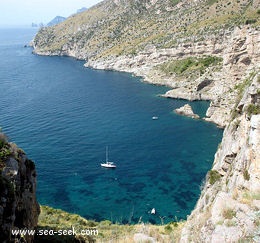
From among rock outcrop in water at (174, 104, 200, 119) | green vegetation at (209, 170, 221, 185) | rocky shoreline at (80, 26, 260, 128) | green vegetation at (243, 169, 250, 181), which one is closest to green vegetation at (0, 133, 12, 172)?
green vegetation at (243, 169, 250, 181)

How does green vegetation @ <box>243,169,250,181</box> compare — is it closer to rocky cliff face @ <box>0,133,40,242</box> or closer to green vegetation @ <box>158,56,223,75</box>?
rocky cliff face @ <box>0,133,40,242</box>

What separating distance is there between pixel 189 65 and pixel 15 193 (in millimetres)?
130653

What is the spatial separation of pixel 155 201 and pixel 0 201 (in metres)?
42.9

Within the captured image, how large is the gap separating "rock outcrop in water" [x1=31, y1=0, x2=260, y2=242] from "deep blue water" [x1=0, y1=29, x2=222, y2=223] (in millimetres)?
11086

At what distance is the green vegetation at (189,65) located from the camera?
130875 millimetres

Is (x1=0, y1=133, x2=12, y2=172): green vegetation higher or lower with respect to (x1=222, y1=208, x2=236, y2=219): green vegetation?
higher

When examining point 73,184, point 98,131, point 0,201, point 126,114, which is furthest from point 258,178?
point 126,114

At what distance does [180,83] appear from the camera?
133 meters

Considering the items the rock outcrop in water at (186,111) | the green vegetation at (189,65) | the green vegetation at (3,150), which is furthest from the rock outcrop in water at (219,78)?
the green vegetation at (3,150)

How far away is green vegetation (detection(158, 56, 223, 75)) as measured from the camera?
131m

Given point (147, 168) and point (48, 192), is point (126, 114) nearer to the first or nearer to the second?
point (147, 168)

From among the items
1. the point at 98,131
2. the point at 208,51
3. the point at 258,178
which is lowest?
the point at 98,131

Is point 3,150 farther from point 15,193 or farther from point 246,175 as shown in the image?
point 246,175

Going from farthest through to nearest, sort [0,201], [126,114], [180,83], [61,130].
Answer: [180,83], [126,114], [61,130], [0,201]
